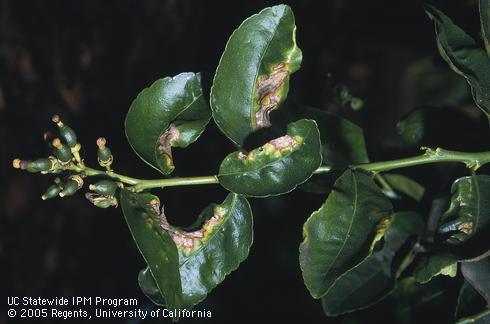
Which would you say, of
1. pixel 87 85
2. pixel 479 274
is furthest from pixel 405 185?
pixel 87 85

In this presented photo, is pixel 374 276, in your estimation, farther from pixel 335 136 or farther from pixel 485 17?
pixel 485 17

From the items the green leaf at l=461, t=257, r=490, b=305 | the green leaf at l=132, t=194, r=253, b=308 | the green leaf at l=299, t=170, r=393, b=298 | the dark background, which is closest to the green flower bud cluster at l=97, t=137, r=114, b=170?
the green leaf at l=132, t=194, r=253, b=308

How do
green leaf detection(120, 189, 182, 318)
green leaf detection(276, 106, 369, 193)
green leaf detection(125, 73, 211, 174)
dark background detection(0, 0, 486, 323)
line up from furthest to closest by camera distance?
dark background detection(0, 0, 486, 323) < green leaf detection(276, 106, 369, 193) < green leaf detection(125, 73, 211, 174) < green leaf detection(120, 189, 182, 318)

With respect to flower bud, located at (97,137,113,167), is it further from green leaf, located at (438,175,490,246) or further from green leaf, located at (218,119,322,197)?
green leaf, located at (438,175,490,246)

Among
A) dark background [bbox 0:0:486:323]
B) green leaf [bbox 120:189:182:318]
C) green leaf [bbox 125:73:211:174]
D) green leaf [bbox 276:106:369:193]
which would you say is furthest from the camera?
dark background [bbox 0:0:486:323]

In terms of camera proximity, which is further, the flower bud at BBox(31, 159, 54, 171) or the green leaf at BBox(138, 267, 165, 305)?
the green leaf at BBox(138, 267, 165, 305)

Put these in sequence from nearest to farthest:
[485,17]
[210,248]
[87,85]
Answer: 1. [485,17]
2. [210,248]
3. [87,85]
